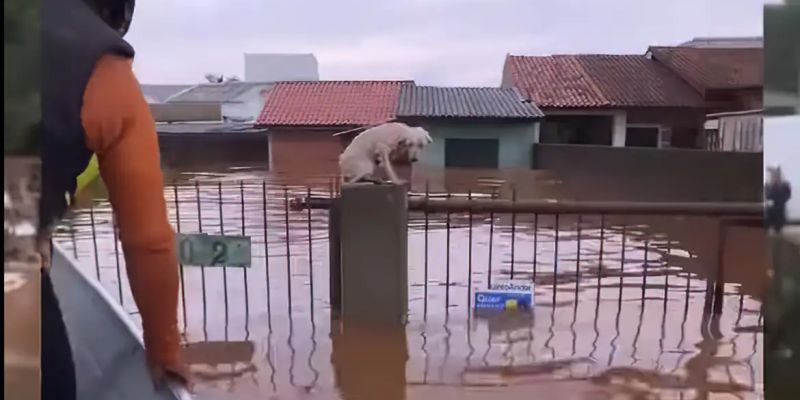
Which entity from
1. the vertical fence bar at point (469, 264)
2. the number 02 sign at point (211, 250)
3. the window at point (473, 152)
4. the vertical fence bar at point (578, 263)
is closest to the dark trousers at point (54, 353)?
the number 02 sign at point (211, 250)

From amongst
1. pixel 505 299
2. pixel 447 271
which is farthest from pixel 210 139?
pixel 447 271

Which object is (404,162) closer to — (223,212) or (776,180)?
(223,212)

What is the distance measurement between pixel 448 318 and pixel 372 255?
1.69 ft

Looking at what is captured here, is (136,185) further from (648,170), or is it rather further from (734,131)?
(648,170)

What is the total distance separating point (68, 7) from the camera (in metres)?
1.10

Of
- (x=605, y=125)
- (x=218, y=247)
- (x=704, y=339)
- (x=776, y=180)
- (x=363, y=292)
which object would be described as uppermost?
(x=605, y=125)

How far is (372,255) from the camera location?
2.67m

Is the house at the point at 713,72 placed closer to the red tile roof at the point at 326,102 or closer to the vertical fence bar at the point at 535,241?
the red tile roof at the point at 326,102

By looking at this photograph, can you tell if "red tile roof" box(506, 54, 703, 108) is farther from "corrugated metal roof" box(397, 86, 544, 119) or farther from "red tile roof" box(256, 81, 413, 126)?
"red tile roof" box(256, 81, 413, 126)

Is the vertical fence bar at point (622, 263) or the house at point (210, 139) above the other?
the house at point (210, 139)

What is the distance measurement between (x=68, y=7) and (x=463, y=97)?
2.78 feet

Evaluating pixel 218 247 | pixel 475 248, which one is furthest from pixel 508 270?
pixel 218 247

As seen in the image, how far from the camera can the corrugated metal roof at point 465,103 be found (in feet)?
5.47

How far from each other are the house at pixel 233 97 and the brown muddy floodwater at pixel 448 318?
167 mm
